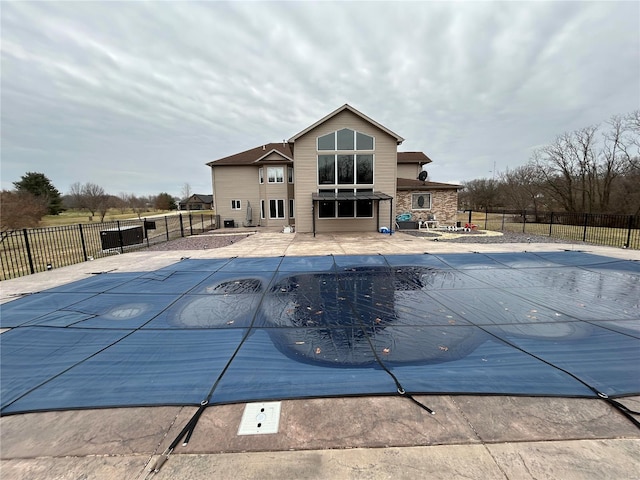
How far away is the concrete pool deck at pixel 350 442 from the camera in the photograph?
183 cm

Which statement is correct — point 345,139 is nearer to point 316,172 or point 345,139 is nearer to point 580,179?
point 316,172

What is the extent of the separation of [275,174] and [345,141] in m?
6.87

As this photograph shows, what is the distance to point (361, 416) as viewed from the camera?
2297mm

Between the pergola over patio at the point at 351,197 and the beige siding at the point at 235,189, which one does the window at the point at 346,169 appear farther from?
the beige siding at the point at 235,189

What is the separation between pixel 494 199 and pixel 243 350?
47.4 m

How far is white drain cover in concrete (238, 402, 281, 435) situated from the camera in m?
2.17

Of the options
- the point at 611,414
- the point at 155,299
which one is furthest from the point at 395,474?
the point at 155,299

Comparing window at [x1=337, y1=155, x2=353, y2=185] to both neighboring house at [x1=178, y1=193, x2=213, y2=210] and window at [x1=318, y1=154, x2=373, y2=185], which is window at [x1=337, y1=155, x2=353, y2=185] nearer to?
window at [x1=318, y1=154, x2=373, y2=185]

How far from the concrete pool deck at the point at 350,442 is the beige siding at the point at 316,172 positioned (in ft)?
47.5

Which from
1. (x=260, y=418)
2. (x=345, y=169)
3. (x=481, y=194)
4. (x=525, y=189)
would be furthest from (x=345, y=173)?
(x=481, y=194)

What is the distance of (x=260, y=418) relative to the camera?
2295mm

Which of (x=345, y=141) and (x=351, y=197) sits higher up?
(x=345, y=141)

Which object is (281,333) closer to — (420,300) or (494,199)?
(420,300)

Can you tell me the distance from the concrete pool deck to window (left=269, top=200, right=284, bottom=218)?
1907 centimetres
